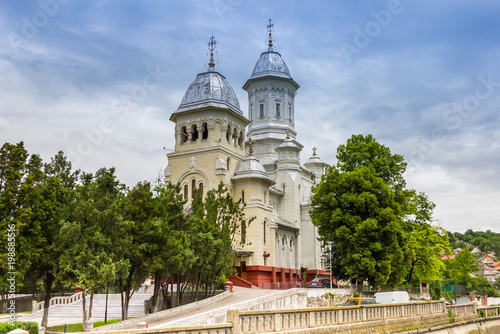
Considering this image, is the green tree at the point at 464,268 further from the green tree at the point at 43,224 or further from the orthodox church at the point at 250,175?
the green tree at the point at 43,224

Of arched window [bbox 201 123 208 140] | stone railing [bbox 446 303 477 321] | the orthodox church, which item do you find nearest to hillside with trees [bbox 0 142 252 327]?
stone railing [bbox 446 303 477 321]

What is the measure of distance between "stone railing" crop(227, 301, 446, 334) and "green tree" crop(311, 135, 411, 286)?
34.8 ft

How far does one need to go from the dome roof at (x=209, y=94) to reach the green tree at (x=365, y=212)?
42.8 feet

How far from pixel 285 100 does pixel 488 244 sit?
156852 mm

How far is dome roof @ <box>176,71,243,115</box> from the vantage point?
147 feet

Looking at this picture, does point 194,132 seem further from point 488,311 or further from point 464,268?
point 464,268

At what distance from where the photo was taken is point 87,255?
72.4ft

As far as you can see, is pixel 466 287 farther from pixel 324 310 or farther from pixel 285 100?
pixel 324 310

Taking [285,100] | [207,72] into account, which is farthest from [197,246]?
[285,100]

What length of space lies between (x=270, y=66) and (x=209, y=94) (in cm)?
1544

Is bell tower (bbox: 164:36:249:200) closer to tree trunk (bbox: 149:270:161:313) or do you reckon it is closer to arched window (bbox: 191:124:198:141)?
arched window (bbox: 191:124:198:141)

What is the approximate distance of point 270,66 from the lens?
5825 centimetres

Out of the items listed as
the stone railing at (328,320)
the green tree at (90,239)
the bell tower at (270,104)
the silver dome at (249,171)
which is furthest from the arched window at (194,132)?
the stone railing at (328,320)

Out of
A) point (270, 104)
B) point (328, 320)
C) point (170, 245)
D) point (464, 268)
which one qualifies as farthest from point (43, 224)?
point (464, 268)
